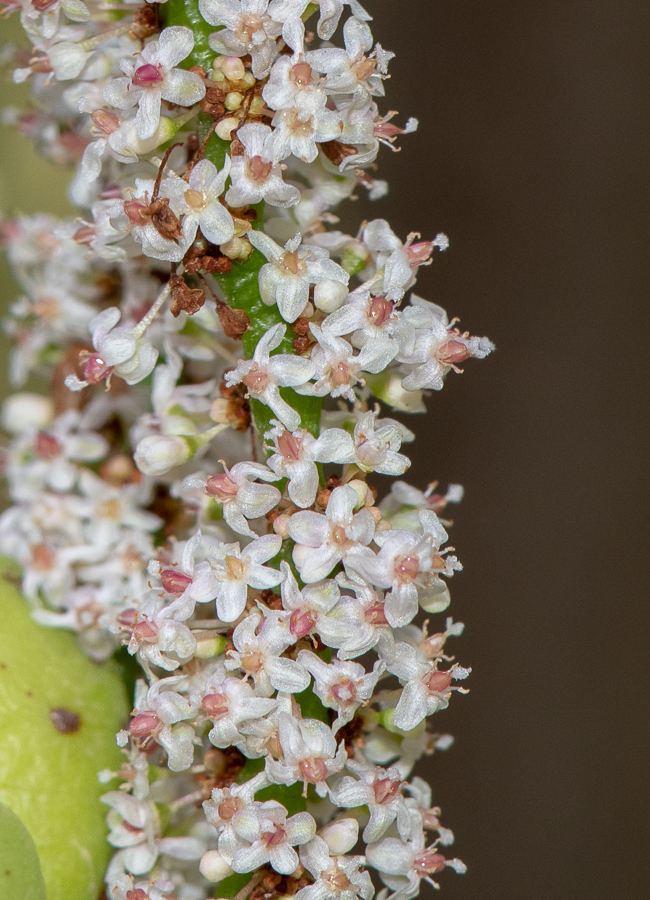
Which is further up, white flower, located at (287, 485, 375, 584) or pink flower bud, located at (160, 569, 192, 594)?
white flower, located at (287, 485, 375, 584)

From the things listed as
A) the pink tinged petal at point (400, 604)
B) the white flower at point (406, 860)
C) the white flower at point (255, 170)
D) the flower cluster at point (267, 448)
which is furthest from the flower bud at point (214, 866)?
the white flower at point (255, 170)

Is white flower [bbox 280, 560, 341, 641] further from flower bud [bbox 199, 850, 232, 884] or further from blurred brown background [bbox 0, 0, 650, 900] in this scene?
blurred brown background [bbox 0, 0, 650, 900]

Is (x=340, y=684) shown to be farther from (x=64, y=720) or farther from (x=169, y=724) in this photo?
(x=64, y=720)

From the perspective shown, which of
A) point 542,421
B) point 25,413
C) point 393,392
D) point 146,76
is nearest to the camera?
point 146,76

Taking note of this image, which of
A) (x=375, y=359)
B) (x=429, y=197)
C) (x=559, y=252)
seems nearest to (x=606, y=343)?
(x=559, y=252)

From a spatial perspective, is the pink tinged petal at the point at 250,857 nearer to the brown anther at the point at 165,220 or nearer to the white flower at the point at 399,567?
the white flower at the point at 399,567

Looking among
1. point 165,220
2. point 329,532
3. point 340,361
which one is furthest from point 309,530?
point 165,220

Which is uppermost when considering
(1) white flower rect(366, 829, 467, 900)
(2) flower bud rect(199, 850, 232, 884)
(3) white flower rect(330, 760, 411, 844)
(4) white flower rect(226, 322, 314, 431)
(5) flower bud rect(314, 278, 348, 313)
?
(5) flower bud rect(314, 278, 348, 313)

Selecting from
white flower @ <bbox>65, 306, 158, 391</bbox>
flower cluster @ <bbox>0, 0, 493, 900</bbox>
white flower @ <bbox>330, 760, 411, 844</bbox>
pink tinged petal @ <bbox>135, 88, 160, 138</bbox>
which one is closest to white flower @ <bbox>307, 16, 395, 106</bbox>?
flower cluster @ <bbox>0, 0, 493, 900</bbox>
